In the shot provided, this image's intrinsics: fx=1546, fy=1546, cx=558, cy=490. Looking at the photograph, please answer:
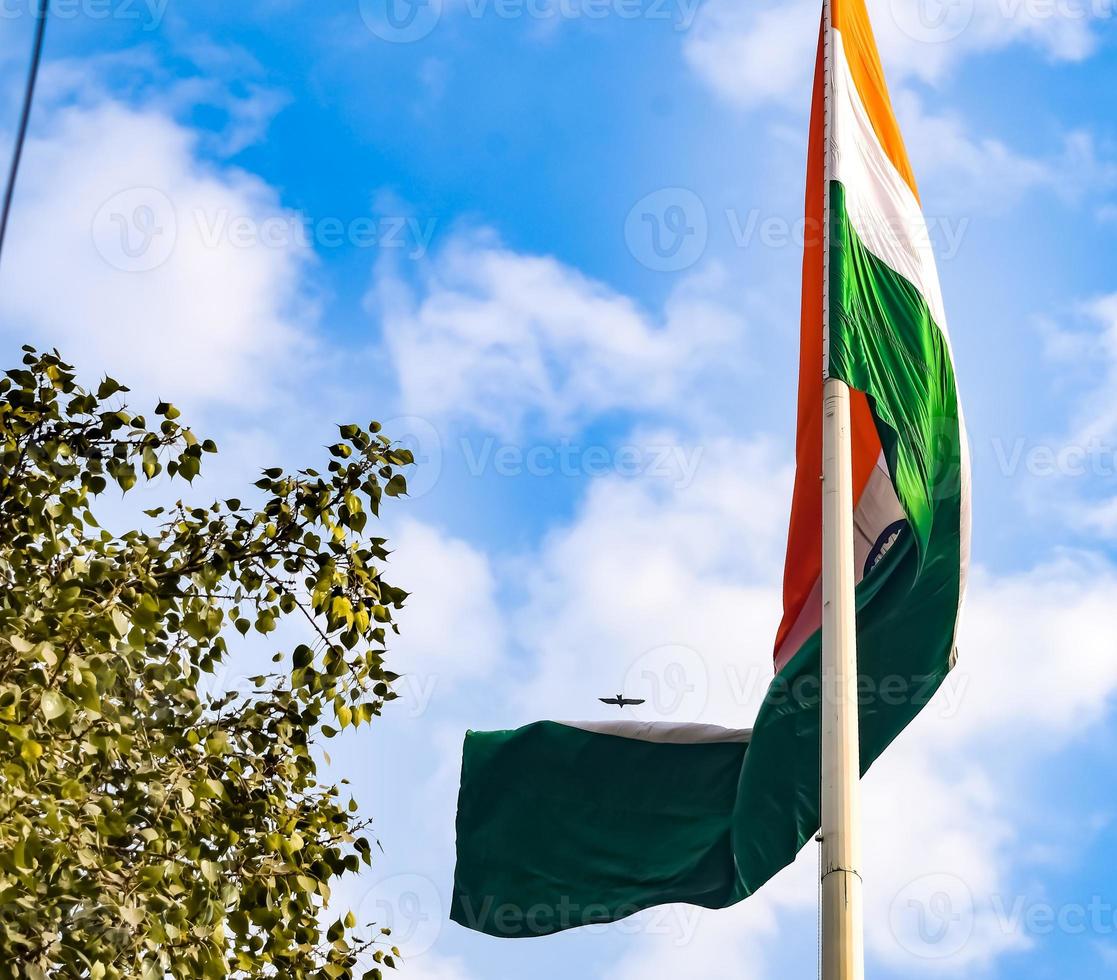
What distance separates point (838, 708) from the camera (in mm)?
6809

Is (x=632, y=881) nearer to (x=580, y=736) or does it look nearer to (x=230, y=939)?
(x=580, y=736)

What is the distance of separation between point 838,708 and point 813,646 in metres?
1.55

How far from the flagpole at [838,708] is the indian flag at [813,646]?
35 cm

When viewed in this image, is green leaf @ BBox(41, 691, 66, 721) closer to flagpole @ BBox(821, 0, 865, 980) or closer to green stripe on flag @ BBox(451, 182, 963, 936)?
flagpole @ BBox(821, 0, 865, 980)

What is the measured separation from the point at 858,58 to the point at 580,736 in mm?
4600

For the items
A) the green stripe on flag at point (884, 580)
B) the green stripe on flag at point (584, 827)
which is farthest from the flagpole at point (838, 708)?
the green stripe on flag at point (584, 827)

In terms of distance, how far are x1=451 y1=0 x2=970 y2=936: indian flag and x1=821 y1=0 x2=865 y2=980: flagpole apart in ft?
1.14

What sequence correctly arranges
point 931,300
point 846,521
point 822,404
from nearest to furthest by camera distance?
1. point 846,521
2. point 822,404
3. point 931,300

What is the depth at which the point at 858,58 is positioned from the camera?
964 centimetres

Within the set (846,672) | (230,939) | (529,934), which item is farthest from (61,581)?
(529,934)

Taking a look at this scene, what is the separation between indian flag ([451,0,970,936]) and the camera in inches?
330

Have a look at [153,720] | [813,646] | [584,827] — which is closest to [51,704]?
[153,720]

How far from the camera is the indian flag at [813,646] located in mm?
8375

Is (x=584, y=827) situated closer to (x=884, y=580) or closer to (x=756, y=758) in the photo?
(x=756, y=758)
